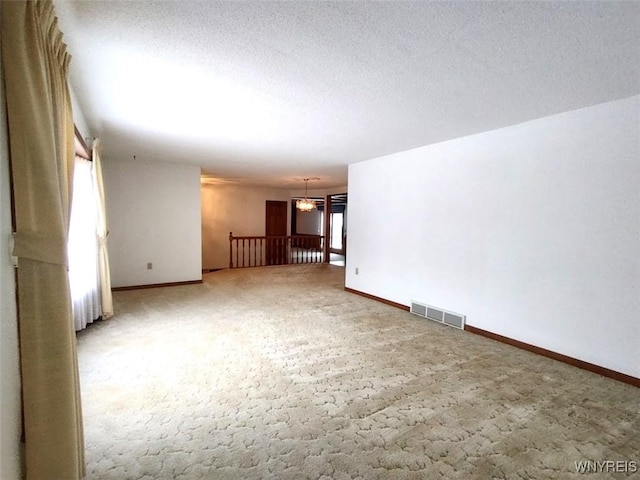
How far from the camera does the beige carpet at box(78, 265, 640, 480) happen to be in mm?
1666

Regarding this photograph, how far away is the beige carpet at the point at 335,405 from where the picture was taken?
5.47ft

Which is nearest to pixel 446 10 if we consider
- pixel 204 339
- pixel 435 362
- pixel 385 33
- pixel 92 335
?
pixel 385 33

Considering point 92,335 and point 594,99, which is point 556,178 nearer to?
point 594,99

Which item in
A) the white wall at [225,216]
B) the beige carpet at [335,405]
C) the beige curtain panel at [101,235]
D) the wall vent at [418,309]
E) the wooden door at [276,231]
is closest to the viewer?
the beige carpet at [335,405]

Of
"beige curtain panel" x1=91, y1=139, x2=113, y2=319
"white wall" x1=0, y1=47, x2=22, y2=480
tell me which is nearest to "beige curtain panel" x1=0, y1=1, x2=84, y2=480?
"white wall" x1=0, y1=47, x2=22, y2=480

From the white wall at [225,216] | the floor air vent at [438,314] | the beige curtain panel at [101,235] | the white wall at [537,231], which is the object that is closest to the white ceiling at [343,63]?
the white wall at [537,231]

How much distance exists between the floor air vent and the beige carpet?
0.39 feet

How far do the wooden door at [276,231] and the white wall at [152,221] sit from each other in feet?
11.3

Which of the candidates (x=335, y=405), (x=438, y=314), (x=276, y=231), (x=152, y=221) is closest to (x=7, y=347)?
(x=335, y=405)

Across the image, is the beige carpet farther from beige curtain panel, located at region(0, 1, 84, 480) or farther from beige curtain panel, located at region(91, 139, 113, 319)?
beige curtain panel, located at region(0, 1, 84, 480)

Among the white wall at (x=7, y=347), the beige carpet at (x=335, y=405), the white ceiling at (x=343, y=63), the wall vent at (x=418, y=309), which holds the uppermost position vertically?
the white ceiling at (x=343, y=63)

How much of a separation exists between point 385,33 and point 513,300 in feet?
9.73

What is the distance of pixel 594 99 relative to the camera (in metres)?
2.58

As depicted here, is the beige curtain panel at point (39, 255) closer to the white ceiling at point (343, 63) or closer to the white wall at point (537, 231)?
the white ceiling at point (343, 63)
